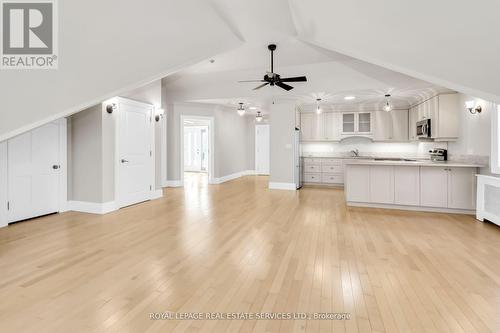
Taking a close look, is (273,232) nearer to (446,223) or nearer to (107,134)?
(446,223)

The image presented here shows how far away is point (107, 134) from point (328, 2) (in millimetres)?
4266

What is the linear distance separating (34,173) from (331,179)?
7283 mm

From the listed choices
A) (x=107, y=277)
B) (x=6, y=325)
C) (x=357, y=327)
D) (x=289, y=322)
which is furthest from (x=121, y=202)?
(x=357, y=327)

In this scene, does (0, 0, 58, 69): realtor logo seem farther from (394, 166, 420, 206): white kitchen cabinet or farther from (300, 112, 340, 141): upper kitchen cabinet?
(300, 112, 340, 141): upper kitchen cabinet

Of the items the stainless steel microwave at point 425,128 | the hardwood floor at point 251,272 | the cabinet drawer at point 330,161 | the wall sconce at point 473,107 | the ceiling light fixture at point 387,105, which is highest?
the ceiling light fixture at point 387,105

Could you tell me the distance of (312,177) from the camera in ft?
27.2

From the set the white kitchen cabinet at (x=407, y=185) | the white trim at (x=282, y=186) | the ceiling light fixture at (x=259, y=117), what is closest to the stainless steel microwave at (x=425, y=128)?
the white kitchen cabinet at (x=407, y=185)

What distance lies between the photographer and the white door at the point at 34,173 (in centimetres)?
416

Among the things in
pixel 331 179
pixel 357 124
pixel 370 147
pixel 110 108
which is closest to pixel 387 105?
pixel 357 124

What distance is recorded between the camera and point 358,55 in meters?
3.71

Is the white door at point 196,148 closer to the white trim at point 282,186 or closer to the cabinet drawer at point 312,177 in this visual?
the white trim at point 282,186

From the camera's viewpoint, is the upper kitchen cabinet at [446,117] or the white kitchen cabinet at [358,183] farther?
the upper kitchen cabinet at [446,117]

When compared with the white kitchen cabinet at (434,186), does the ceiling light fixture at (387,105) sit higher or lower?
higher

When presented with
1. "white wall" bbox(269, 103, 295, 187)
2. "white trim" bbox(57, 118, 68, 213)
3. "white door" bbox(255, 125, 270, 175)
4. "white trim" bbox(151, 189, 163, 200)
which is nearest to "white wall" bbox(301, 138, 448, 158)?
"white wall" bbox(269, 103, 295, 187)
